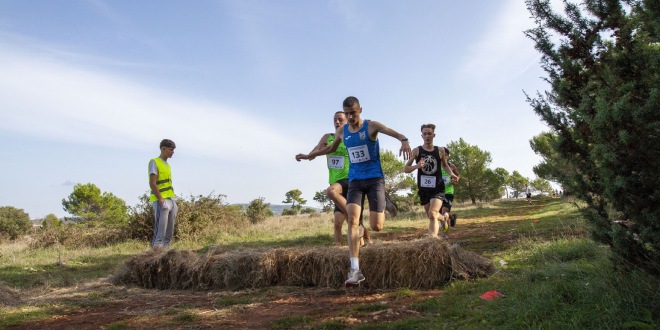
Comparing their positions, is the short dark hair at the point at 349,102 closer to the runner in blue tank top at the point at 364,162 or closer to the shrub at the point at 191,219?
the runner in blue tank top at the point at 364,162

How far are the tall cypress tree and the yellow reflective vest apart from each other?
6.87m

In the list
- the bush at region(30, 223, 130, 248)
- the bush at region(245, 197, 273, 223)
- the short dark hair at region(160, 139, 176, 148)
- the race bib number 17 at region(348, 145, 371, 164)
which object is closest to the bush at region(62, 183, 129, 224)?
the bush at region(245, 197, 273, 223)

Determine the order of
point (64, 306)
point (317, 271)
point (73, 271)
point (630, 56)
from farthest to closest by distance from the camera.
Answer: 1. point (73, 271)
2. point (317, 271)
3. point (64, 306)
4. point (630, 56)

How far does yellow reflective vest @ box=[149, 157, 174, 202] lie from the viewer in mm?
8111

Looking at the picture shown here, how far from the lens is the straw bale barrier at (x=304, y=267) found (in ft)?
15.8

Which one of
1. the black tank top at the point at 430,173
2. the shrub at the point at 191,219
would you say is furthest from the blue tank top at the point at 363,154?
the shrub at the point at 191,219

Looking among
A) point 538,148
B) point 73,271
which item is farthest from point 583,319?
point 538,148

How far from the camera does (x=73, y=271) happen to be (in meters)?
7.59

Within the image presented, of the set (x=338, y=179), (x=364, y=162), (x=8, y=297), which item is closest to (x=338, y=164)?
(x=338, y=179)

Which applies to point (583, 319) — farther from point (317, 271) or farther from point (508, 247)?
point (508, 247)

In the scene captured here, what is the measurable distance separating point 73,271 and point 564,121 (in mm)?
8096

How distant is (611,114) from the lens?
264 cm

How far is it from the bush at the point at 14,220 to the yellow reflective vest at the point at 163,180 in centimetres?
3062

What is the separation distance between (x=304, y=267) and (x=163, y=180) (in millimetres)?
4147
